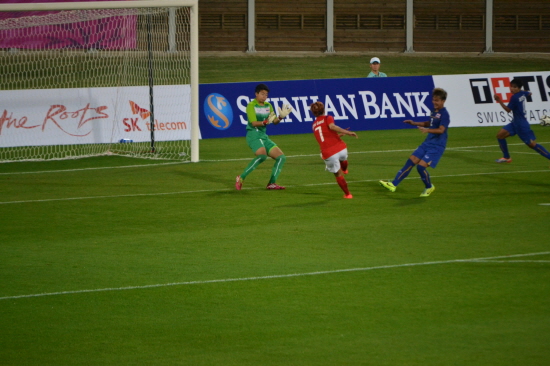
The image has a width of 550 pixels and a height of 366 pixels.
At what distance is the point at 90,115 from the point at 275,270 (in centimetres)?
1270

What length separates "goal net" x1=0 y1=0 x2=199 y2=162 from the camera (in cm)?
2006

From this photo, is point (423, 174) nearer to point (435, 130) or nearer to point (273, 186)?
point (435, 130)

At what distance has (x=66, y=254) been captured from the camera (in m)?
10.6

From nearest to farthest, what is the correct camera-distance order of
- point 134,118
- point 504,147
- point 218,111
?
point 504,147
point 134,118
point 218,111

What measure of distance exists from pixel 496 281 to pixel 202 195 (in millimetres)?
6967

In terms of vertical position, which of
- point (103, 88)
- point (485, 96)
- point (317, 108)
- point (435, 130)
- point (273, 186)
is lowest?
point (273, 186)

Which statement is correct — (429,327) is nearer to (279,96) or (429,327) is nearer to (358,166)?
(358,166)

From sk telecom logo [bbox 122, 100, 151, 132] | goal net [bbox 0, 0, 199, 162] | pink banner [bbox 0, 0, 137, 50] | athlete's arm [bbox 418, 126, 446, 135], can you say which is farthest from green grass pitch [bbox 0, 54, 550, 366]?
pink banner [bbox 0, 0, 137, 50]

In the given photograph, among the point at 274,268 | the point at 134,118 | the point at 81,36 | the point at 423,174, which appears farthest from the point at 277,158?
the point at 81,36

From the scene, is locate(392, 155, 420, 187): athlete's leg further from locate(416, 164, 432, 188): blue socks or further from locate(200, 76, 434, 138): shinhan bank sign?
locate(200, 76, 434, 138): shinhan bank sign

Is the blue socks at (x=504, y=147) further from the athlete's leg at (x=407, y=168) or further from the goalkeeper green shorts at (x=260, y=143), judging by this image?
the goalkeeper green shorts at (x=260, y=143)

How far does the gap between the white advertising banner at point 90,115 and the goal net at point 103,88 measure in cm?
2

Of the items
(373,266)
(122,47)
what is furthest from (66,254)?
(122,47)

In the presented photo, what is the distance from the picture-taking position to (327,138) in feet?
45.9
